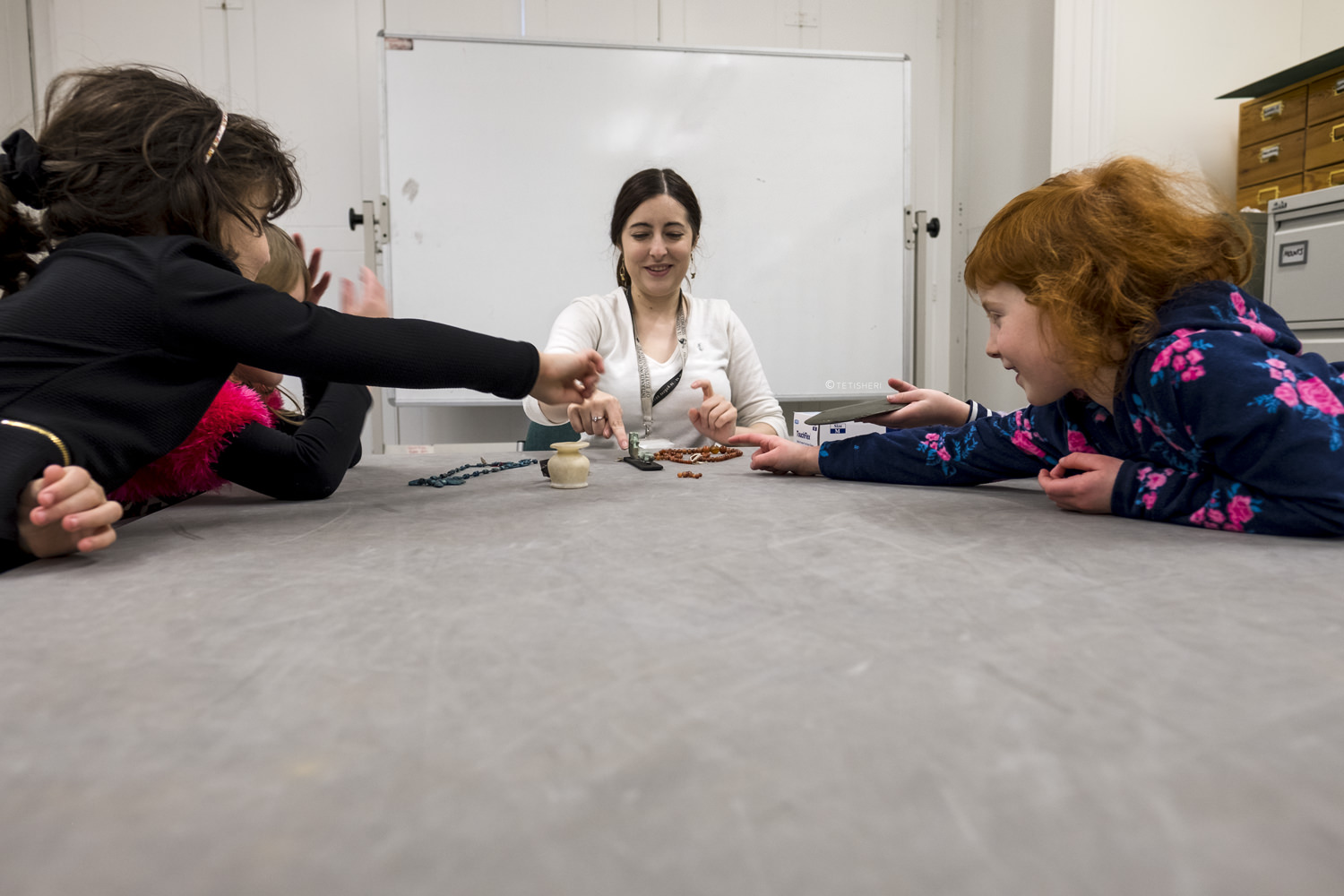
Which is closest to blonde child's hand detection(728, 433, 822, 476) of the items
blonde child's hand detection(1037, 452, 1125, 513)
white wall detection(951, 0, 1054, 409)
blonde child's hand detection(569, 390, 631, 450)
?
blonde child's hand detection(569, 390, 631, 450)

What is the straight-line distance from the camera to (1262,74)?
96.6 inches

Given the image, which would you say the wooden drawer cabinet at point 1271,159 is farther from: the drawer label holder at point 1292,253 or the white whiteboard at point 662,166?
the white whiteboard at point 662,166

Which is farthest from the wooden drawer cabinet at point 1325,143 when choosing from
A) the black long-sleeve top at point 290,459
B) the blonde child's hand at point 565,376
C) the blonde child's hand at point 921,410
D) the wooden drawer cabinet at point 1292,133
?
the black long-sleeve top at point 290,459

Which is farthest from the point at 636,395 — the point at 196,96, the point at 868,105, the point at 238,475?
the point at 868,105

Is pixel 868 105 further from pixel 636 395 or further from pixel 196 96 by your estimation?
pixel 196 96

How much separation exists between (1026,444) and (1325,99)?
5.77 ft

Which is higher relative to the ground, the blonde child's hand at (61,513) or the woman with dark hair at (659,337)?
the woman with dark hair at (659,337)

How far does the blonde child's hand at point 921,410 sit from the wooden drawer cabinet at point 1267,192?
1.53 m

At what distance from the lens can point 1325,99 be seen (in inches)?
75.4

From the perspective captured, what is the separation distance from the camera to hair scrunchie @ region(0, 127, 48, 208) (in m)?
0.75

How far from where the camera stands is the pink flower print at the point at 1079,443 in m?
0.92

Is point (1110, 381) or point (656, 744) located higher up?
point (1110, 381)

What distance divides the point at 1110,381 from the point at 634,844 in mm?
774

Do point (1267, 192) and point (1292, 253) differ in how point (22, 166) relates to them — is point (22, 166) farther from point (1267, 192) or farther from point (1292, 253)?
point (1267, 192)
